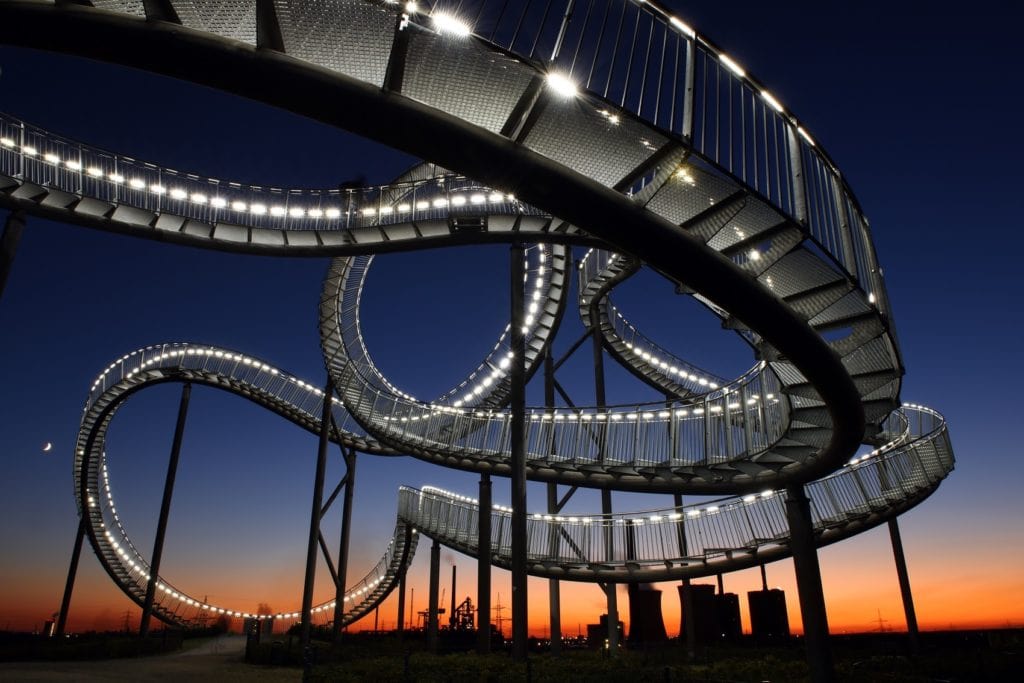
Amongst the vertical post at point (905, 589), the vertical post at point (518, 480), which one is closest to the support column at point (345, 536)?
the vertical post at point (518, 480)

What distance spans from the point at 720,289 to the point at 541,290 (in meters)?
14.2

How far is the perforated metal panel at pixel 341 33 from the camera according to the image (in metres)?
4.29

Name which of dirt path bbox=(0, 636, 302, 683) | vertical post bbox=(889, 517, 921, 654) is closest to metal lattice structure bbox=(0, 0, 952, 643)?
vertical post bbox=(889, 517, 921, 654)

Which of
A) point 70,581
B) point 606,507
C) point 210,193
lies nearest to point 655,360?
point 606,507

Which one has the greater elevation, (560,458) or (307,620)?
(560,458)

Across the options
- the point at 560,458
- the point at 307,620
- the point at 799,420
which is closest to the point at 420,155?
the point at 799,420

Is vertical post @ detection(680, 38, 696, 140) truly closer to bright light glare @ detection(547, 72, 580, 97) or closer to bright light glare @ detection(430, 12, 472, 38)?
bright light glare @ detection(547, 72, 580, 97)

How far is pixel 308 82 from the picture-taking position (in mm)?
4270

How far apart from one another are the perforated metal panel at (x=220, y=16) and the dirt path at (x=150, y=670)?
44.9 feet

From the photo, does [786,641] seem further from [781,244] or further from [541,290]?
[781,244]

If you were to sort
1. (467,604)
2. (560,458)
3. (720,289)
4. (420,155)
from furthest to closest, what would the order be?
(467,604), (560,458), (720,289), (420,155)

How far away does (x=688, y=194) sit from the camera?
5551mm

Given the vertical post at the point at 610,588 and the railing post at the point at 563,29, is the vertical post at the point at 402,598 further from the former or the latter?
the railing post at the point at 563,29

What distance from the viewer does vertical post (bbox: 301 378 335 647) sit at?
18.0 meters
